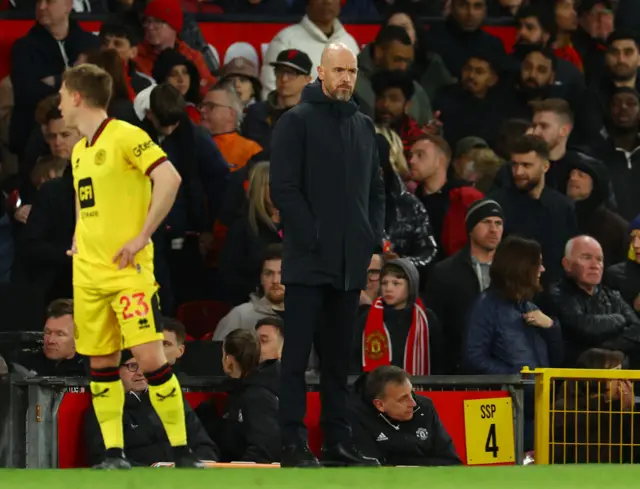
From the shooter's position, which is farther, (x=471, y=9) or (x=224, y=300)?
(x=471, y=9)

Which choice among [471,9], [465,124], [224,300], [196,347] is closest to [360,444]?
[196,347]

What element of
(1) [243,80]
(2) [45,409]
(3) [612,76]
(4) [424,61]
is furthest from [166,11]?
(2) [45,409]

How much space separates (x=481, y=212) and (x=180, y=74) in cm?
331

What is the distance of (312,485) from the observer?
7.23 metres

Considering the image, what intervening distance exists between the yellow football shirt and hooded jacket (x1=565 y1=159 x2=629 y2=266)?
5417 millimetres

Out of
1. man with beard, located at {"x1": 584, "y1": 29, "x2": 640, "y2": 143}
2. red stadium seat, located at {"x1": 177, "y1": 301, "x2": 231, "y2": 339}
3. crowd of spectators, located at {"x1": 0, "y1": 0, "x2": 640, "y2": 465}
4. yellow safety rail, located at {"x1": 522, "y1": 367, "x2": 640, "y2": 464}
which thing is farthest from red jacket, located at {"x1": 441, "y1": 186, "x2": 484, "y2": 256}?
yellow safety rail, located at {"x1": 522, "y1": 367, "x2": 640, "y2": 464}

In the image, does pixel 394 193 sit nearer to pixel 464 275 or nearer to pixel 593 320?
pixel 464 275

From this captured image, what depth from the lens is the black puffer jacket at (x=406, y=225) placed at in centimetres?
1207

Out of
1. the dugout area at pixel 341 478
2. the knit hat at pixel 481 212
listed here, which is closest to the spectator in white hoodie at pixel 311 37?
the knit hat at pixel 481 212

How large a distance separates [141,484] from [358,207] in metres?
2.00

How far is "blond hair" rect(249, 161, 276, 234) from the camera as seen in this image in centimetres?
1165

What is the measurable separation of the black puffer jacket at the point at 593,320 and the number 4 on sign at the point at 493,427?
71.7 inches

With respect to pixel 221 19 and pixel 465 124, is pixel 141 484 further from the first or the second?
pixel 221 19

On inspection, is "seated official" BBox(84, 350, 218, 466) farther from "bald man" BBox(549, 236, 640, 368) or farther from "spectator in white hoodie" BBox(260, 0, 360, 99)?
"spectator in white hoodie" BBox(260, 0, 360, 99)
